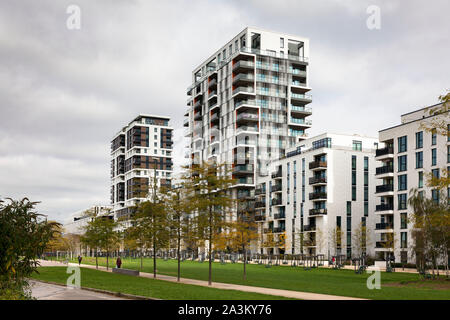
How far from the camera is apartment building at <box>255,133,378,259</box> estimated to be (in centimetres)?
9456

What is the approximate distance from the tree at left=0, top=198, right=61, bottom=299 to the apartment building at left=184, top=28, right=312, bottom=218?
97699 millimetres

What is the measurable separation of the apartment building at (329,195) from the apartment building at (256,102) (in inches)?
619

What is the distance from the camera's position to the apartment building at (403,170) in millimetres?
71875

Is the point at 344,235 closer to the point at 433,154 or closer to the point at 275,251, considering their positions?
the point at 275,251

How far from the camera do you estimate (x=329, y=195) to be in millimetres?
95062

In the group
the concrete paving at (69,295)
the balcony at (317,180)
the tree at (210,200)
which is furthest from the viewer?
the balcony at (317,180)

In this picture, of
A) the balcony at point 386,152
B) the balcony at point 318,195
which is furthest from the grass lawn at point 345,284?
the balcony at point 318,195

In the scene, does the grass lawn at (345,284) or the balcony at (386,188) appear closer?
the grass lawn at (345,284)

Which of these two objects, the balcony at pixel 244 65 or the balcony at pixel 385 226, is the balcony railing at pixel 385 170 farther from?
the balcony at pixel 244 65

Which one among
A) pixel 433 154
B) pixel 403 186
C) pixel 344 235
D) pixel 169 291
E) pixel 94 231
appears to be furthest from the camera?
pixel 344 235

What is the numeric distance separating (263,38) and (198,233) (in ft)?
291

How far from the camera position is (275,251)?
107m

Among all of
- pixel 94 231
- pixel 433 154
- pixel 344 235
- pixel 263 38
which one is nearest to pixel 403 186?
pixel 433 154

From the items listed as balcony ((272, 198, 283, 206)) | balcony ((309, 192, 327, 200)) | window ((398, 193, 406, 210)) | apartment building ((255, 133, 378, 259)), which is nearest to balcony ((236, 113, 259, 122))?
apartment building ((255, 133, 378, 259))
